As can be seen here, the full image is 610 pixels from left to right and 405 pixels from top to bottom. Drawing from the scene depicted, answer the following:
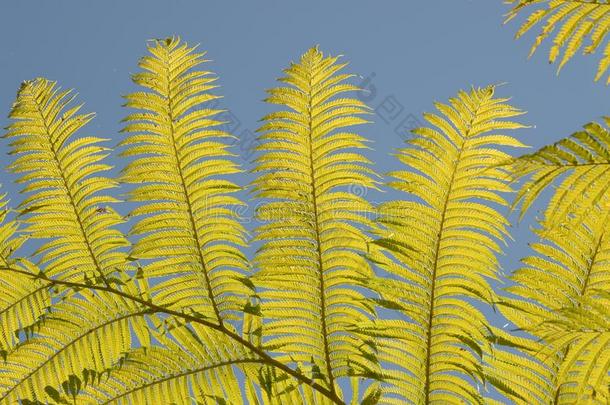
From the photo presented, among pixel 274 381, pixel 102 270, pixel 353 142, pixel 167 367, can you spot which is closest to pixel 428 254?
pixel 353 142

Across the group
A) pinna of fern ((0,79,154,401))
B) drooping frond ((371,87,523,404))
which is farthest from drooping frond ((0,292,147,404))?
drooping frond ((371,87,523,404))

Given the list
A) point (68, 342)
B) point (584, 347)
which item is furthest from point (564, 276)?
point (68, 342)

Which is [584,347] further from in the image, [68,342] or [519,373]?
[68,342]

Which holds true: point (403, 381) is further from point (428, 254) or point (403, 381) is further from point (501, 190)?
point (501, 190)

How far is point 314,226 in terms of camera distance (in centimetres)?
190

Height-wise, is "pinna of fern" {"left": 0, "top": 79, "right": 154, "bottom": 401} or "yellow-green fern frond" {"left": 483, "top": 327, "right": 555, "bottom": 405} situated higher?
"pinna of fern" {"left": 0, "top": 79, "right": 154, "bottom": 401}

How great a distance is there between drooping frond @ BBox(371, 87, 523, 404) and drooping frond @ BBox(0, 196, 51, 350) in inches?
39.2

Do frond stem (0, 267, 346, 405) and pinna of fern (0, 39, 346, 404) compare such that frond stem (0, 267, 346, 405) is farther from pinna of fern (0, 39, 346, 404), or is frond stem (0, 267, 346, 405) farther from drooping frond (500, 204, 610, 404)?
drooping frond (500, 204, 610, 404)

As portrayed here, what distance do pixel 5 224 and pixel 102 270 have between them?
0.32 metres

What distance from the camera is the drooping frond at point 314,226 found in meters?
1.88

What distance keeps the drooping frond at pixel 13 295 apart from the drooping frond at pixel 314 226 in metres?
0.69

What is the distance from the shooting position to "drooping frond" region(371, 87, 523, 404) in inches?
68.3

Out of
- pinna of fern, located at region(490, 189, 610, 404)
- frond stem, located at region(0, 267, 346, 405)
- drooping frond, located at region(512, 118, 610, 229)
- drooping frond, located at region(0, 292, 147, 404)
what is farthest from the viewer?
drooping frond, located at region(0, 292, 147, 404)

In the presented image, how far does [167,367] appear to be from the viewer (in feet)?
6.46
